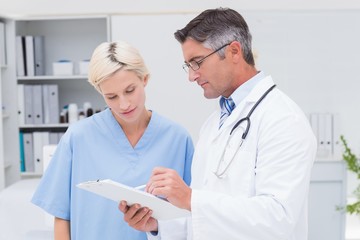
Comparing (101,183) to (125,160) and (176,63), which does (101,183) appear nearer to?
(125,160)

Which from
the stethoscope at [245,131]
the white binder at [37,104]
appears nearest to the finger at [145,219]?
the stethoscope at [245,131]

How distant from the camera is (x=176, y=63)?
3496 millimetres

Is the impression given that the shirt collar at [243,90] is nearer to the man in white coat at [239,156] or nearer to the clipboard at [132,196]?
the man in white coat at [239,156]

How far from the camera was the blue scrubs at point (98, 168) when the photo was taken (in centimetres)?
160

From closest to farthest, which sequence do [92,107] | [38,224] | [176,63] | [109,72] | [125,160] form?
1. [109,72]
2. [125,160]
3. [38,224]
4. [176,63]
5. [92,107]

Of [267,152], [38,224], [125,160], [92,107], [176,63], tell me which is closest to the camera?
[267,152]

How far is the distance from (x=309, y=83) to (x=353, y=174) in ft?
2.15

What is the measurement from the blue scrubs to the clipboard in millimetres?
253

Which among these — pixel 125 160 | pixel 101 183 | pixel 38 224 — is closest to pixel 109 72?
pixel 125 160

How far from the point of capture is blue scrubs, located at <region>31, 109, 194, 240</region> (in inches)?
62.8

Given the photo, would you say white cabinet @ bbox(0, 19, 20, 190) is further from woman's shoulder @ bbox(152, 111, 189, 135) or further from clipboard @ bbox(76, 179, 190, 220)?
clipboard @ bbox(76, 179, 190, 220)

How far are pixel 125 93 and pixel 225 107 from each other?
0.29m

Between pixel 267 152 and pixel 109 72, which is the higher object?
pixel 109 72

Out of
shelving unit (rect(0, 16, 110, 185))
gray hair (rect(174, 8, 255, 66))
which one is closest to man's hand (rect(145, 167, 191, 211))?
gray hair (rect(174, 8, 255, 66))
